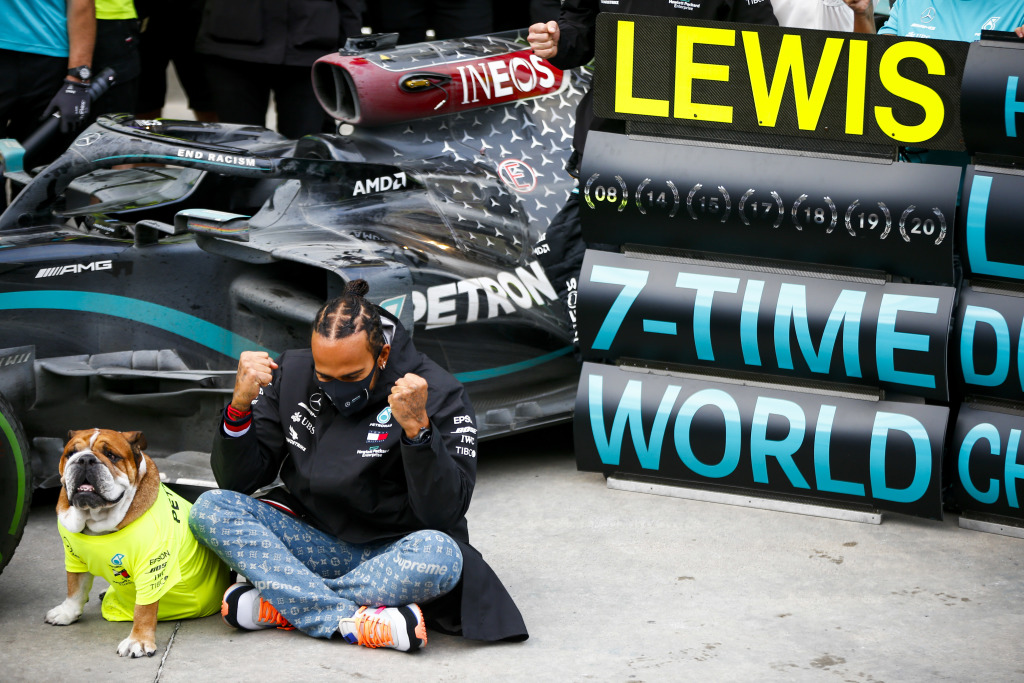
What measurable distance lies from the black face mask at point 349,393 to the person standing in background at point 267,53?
3544 millimetres

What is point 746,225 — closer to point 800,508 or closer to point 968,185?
point 968,185

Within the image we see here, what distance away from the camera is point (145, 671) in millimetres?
3420

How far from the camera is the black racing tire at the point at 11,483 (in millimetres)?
3721

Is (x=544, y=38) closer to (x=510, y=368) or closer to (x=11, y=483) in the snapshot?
(x=510, y=368)

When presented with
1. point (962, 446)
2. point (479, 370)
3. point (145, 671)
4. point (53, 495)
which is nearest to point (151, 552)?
point (145, 671)

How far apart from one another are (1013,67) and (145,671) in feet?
10.8

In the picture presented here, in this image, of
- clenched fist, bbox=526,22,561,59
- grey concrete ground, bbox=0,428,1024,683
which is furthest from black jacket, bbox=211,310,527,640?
clenched fist, bbox=526,22,561,59

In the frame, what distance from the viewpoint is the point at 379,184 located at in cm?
504

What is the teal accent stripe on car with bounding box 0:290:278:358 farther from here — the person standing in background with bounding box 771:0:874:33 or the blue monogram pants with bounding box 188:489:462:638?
the person standing in background with bounding box 771:0:874:33

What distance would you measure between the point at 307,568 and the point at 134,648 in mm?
518

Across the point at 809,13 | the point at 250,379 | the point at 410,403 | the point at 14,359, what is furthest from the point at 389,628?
the point at 809,13

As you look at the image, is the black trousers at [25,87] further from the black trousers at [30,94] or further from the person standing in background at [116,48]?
the person standing in background at [116,48]

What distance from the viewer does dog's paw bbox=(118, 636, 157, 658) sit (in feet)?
11.4

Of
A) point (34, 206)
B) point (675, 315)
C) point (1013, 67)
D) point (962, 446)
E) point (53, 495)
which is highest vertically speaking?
point (1013, 67)
